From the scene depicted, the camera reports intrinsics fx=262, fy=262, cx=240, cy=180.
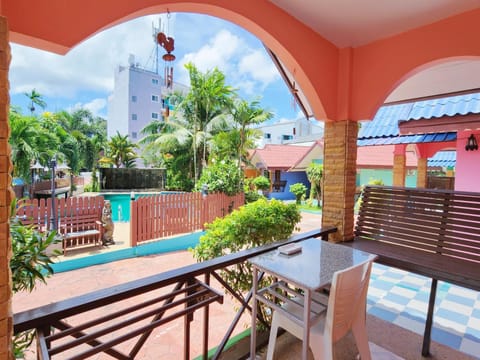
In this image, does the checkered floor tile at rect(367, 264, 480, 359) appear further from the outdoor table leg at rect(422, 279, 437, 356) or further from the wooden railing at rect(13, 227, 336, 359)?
the wooden railing at rect(13, 227, 336, 359)

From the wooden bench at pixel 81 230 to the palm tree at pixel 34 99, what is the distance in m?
24.3

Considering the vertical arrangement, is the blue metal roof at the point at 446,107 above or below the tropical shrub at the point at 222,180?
above

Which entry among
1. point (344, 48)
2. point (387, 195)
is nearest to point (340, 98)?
point (344, 48)

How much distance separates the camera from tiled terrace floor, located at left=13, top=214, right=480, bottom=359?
2.72 meters

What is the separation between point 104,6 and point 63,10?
237mm

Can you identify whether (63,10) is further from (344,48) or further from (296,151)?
A: (296,151)

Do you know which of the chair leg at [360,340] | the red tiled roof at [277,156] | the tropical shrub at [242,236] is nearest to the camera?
the chair leg at [360,340]

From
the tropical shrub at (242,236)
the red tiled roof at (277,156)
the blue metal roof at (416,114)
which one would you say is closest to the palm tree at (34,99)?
the red tiled roof at (277,156)

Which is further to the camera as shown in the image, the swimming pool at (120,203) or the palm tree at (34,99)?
the palm tree at (34,99)

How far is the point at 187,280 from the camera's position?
1.79 m

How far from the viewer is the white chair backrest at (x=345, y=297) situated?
1464 millimetres

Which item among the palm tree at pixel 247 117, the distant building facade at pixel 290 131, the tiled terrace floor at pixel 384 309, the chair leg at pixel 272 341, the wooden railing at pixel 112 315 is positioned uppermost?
the distant building facade at pixel 290 131

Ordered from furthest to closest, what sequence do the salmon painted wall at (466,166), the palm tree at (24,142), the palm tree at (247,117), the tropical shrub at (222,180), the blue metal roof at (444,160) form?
the blue metal roof at (444,160) → the palm tree at (247,117) → the tropical shrub at (222,180) → the palm tree at (24,142) → the salmon painted wall at (466,166)

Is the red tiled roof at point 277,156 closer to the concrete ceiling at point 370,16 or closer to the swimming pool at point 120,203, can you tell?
the swimming pool at point 120,203
